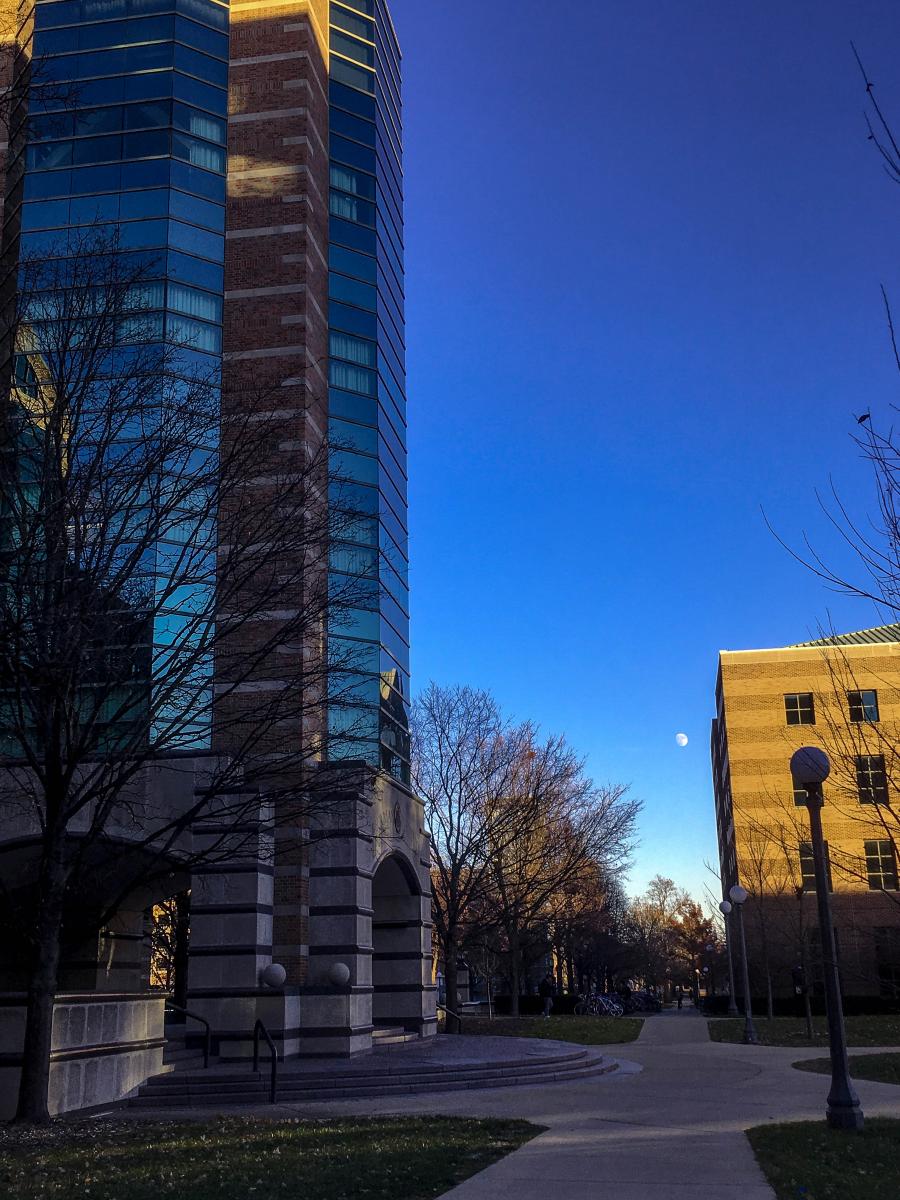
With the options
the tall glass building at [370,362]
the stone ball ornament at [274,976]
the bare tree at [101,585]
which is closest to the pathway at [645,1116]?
the bare tree at [101,585]

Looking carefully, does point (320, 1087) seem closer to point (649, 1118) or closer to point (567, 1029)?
point (649, 1118)

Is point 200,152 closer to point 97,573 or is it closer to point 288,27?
point 288,27

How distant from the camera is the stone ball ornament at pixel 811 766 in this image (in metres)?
12.5

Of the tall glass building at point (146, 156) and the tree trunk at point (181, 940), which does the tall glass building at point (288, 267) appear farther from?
the tree trunk at point (181, 940)

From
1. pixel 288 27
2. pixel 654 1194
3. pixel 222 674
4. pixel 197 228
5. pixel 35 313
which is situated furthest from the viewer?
pixel 288 27

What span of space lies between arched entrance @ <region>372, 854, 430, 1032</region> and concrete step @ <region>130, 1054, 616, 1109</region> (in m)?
8.69

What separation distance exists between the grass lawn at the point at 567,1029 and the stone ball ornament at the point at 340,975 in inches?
296

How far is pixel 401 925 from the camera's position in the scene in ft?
92.8

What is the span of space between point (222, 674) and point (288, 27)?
71.0 ft

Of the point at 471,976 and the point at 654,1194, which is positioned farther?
the point at 471,976

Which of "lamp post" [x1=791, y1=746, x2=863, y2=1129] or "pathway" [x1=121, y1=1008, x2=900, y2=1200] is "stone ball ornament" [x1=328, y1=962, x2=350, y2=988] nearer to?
"pathway" [x1=121, y1=1008, x2=900, y2=1200]

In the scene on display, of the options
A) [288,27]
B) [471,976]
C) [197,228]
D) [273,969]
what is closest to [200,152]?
[197,228]

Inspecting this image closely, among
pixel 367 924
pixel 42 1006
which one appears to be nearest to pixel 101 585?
pixel 42 1006

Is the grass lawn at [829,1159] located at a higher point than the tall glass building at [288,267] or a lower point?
lower
